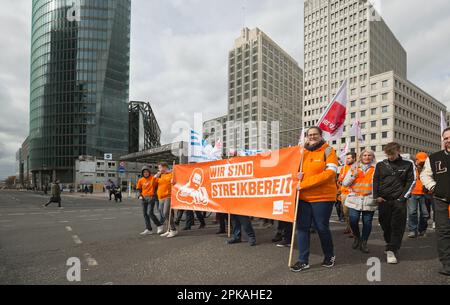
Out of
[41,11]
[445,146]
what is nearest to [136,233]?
[445,146]

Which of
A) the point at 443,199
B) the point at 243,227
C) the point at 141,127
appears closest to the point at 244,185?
the point at 243,227

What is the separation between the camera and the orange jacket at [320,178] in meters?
3.90

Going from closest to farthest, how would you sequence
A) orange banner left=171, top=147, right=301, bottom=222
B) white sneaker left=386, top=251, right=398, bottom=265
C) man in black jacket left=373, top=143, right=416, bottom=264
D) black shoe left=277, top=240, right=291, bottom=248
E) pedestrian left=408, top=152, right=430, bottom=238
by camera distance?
white sneaker left=386, top=251, right=398, bottom=265, man in black jacket left=373, top=143, right=416, bottom=264, orange banner left=171, top=147, right=301, bottom=222, black shoe left=277, top=240, right=291, bottom=248, pedestrian left=408, top=152, right=430, bottom=238

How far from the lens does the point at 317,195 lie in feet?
13.1

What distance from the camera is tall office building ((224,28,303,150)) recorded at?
121312mm

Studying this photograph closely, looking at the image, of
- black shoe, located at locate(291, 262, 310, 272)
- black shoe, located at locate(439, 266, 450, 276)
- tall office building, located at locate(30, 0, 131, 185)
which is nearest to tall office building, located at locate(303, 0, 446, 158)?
tall office building, located at locate(30, 0, 131, 185)

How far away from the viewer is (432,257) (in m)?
4.57

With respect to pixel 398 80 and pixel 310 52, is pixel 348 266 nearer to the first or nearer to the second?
pixel 398 80

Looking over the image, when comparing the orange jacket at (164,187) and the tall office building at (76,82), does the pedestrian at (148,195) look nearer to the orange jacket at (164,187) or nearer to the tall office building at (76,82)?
the orange jacket at (164,187)

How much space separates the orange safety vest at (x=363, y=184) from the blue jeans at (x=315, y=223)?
58.0 inches

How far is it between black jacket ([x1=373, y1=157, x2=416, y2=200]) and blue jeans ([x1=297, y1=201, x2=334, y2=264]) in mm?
1113

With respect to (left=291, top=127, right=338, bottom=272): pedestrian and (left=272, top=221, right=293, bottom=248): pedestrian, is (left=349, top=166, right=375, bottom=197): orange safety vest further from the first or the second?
(left=291, top=127, right=338, bottom=272): pedestrian

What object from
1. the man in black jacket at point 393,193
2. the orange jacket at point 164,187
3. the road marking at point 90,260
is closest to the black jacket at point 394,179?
the man in black jacket at point 393,193

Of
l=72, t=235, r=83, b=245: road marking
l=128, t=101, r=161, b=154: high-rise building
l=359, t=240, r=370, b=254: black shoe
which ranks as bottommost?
l=72, t=235, r=83, b=245: road marking
